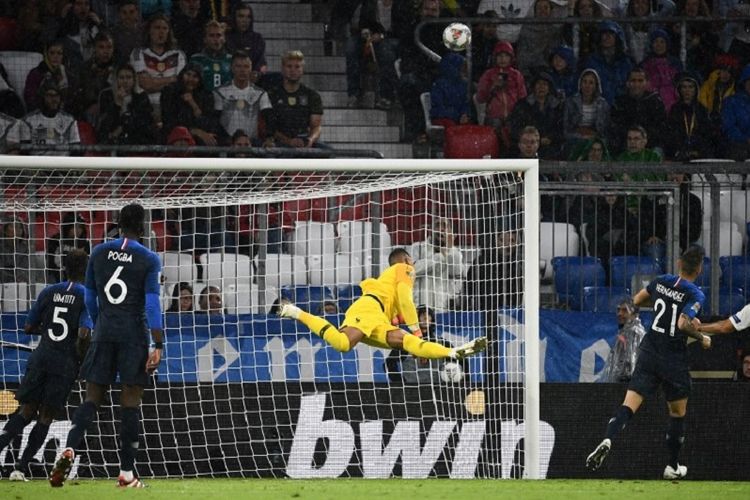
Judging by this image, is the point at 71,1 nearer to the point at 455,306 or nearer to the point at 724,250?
the point at 455,306

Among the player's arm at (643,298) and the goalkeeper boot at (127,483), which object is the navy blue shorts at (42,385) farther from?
the player's arm at (643,298)

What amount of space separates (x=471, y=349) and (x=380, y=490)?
153cm

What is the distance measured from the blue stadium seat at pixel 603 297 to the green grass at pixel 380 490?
219cm

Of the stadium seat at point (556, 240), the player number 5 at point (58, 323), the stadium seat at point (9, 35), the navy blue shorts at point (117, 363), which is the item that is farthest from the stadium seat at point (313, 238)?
the stadium seat at point (9, 35)

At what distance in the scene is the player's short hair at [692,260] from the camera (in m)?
10.1

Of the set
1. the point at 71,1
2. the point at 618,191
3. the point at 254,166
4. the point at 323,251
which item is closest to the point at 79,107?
the point at 71,1

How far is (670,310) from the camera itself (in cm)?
1013

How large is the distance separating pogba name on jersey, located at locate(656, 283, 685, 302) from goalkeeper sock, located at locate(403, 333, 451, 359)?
167 cm

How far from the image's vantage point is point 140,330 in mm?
8445

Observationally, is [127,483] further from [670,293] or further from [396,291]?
[670,293]

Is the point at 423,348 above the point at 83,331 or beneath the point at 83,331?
beneath

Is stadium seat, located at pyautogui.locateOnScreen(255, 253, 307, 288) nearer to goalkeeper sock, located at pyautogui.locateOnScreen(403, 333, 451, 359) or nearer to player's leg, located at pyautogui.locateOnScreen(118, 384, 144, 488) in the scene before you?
goalkeeper sock, located at pyautogui.locateOnScreen(403, 333, 451, 359)

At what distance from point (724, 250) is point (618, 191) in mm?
1170

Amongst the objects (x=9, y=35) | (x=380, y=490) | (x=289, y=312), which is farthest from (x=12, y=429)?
(x=9, y=35)
